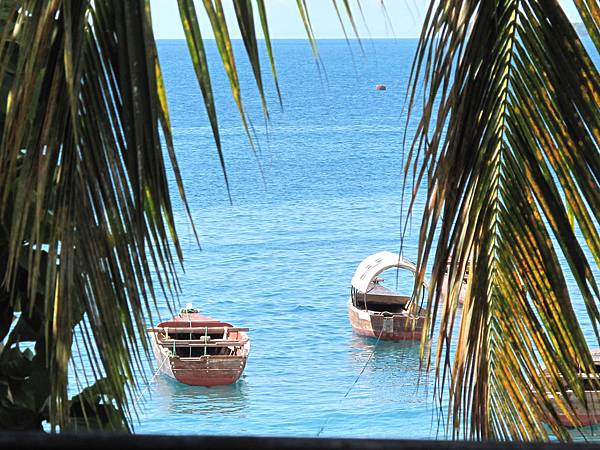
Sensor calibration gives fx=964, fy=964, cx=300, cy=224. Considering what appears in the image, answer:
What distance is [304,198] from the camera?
185 feet

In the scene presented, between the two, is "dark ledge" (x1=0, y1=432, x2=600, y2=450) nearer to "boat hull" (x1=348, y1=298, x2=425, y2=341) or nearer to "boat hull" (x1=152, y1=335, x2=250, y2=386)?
"boat hull" (x1=152, y1=335, x2=250, y2=386)

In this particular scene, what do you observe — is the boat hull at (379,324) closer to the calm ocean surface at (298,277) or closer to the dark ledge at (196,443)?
the calm ocean surface at (298,277)

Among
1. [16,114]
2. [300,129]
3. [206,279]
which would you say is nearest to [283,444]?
[16,114]

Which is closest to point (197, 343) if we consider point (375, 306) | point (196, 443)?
point (375, 306)

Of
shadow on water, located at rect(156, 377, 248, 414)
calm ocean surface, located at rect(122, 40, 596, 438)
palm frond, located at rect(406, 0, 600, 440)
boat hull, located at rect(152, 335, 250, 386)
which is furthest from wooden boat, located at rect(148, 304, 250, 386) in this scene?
palm frond, located at rect(406, 0, 600, 440)

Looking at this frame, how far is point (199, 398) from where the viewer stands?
29000 millimetres

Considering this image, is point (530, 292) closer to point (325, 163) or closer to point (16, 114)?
point (16, 114)

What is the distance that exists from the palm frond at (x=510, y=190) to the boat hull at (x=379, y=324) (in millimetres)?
29928

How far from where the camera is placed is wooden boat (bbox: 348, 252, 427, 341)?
31594mm

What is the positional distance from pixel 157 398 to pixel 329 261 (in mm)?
16282

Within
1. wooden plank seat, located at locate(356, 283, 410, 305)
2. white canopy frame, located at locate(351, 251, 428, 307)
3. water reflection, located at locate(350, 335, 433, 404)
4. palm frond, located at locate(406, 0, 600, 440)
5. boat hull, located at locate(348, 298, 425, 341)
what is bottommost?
water reflection, located at locate(350, 335, 433, 404)

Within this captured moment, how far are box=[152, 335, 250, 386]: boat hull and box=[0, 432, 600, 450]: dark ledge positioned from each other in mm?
27001

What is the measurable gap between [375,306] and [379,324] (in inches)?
54.2

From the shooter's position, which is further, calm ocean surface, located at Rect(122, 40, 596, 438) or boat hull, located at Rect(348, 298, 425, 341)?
boat hull, located at Rect(348, 298, 425, 341)
